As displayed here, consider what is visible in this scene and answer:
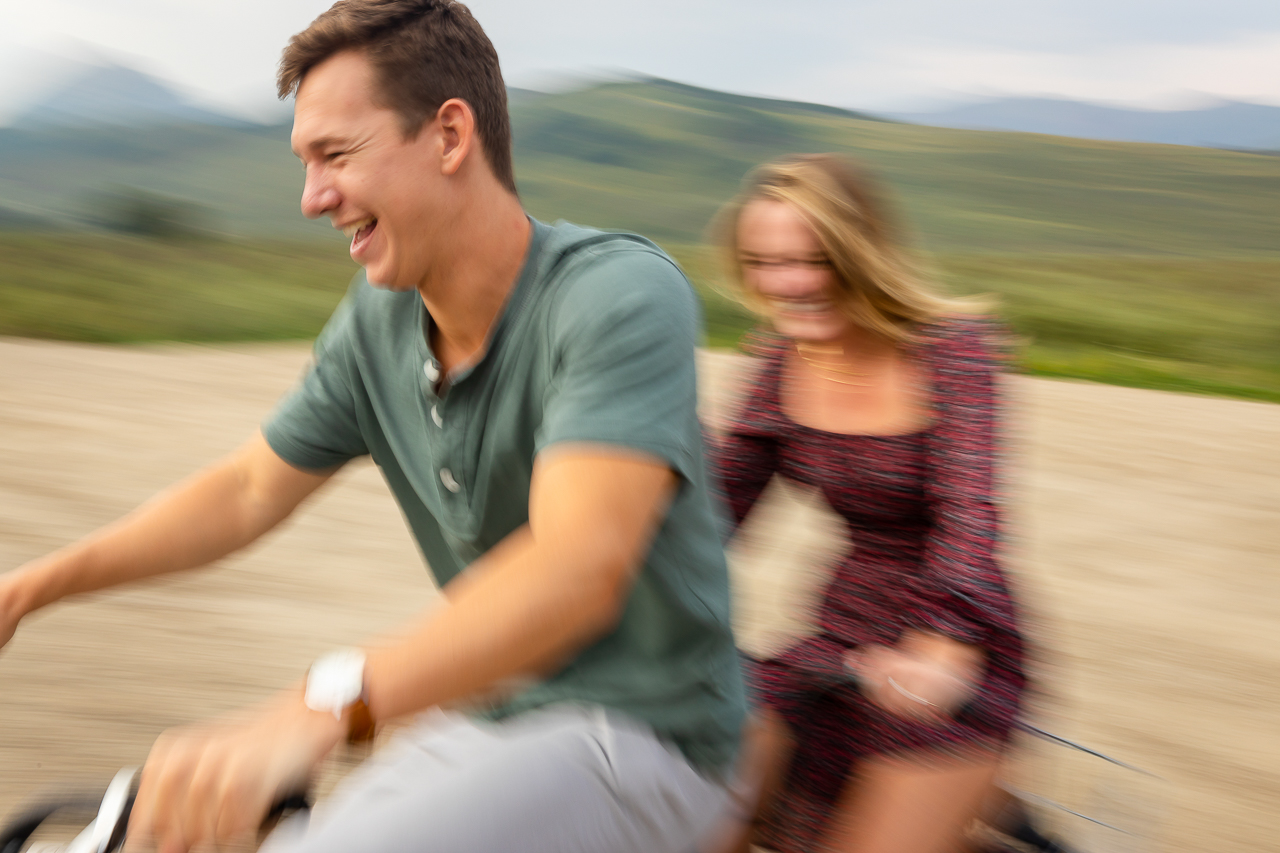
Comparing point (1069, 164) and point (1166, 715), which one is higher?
point (1166, 715)

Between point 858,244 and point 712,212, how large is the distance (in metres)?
48.9

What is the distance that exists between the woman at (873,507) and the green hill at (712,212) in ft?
1.01

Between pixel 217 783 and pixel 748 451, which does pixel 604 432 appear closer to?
pixel 217 783

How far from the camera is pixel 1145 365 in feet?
47.4

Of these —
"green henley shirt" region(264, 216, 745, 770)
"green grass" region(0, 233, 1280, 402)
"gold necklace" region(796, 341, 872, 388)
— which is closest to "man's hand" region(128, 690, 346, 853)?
"green henley shirt" region(264, 216, 745, 770)

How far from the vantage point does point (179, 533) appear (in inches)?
60.7

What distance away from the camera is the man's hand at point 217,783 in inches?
38.8

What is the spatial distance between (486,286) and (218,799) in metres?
0.65

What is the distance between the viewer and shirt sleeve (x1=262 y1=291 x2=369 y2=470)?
5.14 ft

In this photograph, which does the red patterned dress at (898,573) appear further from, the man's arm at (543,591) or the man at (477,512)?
the man's arm at (543,591)

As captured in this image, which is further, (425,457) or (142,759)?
(142,759)

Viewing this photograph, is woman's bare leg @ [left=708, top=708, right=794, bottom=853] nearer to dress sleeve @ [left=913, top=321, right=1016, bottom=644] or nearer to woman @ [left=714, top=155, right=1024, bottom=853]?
woman @ [left=714, top=155, right=1024, bottom=853]

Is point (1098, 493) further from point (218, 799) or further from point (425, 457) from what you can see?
point (218, 799)

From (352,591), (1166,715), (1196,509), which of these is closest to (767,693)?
(1166,715)
